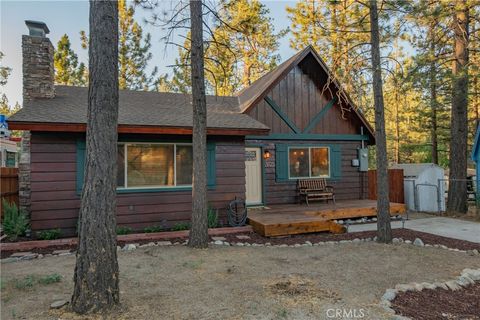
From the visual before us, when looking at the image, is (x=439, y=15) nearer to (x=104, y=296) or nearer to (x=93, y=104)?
(x=93, y=104)

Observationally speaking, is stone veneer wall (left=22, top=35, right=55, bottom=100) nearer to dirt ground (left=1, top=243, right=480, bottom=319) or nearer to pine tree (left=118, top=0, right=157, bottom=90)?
dirt ground (left=1, top=243, right=480, bottom=319)

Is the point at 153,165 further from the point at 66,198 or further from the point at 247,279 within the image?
the point at 247,279

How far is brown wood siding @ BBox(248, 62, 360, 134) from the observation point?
9828 mm

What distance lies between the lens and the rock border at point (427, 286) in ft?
10.7

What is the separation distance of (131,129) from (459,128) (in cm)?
957

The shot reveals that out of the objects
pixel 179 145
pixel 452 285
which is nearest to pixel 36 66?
pixel 179 145

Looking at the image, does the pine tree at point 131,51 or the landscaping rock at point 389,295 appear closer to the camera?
the landscaping rock at point 389,295

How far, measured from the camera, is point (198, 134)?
225 inches

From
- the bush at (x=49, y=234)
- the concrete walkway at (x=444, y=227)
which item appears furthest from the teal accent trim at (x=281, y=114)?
the bush at (x=49, y=234)

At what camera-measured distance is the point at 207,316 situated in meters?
2.96

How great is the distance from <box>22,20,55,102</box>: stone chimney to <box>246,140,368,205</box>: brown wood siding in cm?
522

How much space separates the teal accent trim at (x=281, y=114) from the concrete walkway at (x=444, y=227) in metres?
3.54

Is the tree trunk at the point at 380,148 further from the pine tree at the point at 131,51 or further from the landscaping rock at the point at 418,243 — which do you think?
the pine tree at the point at 131,51

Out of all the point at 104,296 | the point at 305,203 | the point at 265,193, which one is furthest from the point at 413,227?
the point at 104,296
